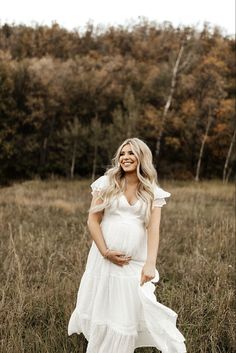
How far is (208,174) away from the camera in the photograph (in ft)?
92.3

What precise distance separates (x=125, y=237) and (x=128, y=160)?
518mm

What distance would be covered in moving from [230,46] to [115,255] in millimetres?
36180

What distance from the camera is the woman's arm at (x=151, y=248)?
8.33 feet

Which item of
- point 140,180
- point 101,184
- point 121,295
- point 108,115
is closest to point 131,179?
point 140,180

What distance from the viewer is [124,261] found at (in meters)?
2.59

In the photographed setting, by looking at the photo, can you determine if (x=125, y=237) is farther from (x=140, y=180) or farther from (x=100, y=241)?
(x=140, y=180)

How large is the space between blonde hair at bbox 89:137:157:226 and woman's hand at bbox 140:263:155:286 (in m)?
0.29

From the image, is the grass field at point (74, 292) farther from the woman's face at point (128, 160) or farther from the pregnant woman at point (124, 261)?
the woman's face at point (128, 160)

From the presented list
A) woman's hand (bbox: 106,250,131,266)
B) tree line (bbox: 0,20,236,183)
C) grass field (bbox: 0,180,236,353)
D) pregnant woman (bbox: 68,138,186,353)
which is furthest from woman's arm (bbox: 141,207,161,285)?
tree line (bbox: 0,20,236,183)

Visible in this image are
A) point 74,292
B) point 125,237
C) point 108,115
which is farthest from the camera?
point 108,115

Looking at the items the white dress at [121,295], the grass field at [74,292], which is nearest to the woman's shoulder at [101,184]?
the white dress at [121,295]

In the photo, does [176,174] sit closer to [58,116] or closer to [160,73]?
[160,73]

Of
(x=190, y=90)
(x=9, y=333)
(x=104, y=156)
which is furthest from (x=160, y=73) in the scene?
(x=9, y=333)

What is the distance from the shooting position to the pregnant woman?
8.45ft
